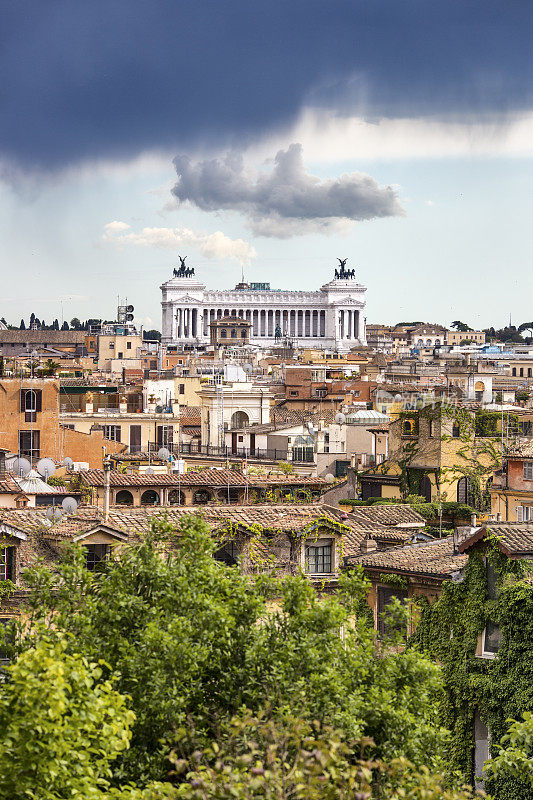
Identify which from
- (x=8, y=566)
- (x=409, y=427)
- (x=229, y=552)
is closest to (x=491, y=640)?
(x=229, y=552)

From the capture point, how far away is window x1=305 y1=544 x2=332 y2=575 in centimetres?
2353

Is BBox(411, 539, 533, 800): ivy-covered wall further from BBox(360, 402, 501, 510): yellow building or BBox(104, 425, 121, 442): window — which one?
BBox(104, 425, 121, 442): window

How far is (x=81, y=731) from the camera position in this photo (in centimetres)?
1155

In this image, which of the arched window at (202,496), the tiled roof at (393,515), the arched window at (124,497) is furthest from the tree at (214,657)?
the arched window at (124,497)

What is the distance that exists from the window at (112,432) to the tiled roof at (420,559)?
31.7 meters

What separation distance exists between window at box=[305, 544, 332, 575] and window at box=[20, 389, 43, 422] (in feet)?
81.8

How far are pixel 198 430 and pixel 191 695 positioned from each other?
149ft

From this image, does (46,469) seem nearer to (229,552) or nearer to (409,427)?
(229,552)

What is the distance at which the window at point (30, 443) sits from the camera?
1849 inches

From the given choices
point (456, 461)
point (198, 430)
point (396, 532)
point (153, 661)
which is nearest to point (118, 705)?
point (153, 661)

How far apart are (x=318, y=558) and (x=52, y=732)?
507 inches

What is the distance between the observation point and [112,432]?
177 ft

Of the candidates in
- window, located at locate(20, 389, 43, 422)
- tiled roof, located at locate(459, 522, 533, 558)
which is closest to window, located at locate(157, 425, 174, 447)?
window, located at locate(20, 389, 43, 422)

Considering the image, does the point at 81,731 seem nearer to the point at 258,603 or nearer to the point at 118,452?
the point at 258,603
